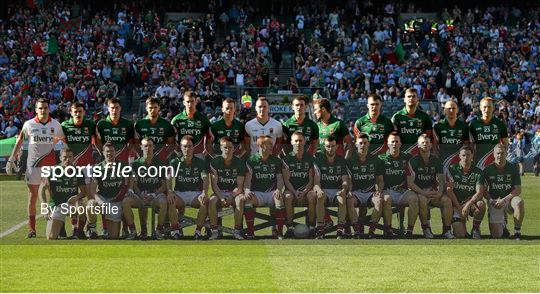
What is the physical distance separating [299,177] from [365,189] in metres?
0.93

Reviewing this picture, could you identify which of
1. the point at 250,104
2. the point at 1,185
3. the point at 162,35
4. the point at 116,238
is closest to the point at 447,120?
the point at 116,238

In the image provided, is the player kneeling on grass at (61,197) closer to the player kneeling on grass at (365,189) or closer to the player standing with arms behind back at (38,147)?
the player standing with arms behind back at (38,147)

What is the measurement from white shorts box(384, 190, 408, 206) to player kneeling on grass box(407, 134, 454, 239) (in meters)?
0.17

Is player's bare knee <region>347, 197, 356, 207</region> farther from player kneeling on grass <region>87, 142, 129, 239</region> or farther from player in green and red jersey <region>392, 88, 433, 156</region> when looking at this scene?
player kneeling on grass <region>87, 142, 129, 239</region>

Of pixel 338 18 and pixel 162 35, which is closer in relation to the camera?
pixel 162 35

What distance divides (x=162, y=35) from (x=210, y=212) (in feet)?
88.9

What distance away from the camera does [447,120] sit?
15.7 meters

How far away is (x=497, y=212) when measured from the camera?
15.0 metres

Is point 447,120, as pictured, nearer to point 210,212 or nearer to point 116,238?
point 210,212

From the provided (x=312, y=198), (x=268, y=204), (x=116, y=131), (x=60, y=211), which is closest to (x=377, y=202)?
(x=312, y=198)

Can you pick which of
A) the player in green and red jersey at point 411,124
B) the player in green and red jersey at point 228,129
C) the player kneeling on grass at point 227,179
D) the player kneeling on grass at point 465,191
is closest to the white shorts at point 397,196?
the player kneeling on grass at point 465,191

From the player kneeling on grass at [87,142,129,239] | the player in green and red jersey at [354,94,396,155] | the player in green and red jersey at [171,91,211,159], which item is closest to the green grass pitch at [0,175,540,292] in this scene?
the player kneeling on grass at [87,142,129,239]

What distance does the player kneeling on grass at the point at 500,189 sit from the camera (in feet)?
49.0

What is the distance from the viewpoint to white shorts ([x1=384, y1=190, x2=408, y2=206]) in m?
14.9
